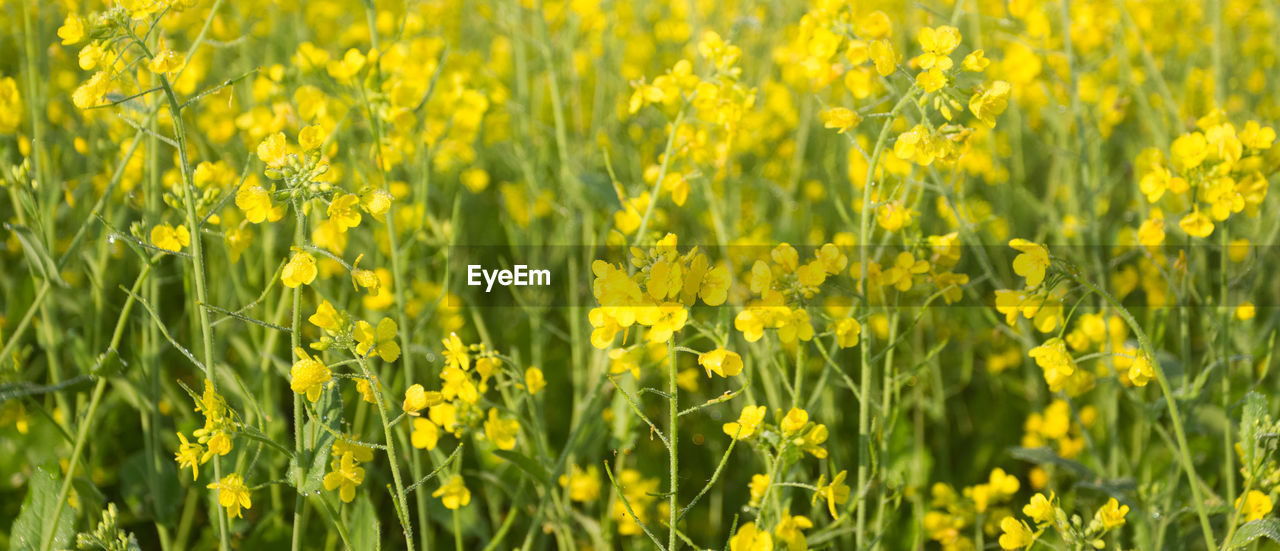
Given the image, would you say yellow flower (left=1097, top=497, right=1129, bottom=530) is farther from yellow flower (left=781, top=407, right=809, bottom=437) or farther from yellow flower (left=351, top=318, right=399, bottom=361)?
yellow flower (left=351, top=318, right=399, bottom=361)

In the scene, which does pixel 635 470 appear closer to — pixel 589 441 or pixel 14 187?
pixel 589 441

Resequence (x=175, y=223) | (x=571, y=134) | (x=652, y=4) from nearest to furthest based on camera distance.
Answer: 1. (x=175, y=223)
2. (x=571, y=134)
3. (x=652, y=4)

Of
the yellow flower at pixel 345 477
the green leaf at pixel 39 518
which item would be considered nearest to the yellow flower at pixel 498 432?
the yellow flower at pixel 345 477

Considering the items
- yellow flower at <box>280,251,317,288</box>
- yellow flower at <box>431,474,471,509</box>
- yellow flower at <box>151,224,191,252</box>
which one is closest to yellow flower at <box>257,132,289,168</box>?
yellow flower at <box>280,251,317,288</box>

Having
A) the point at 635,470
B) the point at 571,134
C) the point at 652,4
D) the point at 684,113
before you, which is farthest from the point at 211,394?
the point at 652,4

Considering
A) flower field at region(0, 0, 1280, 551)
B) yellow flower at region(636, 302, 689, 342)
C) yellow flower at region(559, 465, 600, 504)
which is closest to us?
yellow flower at region(636, 302, 689, 342)

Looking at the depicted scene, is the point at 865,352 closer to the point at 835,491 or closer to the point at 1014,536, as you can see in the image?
the point at 835,491

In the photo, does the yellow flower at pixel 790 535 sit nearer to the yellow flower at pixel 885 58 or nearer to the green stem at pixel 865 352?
the green stem at pixel 865 352
